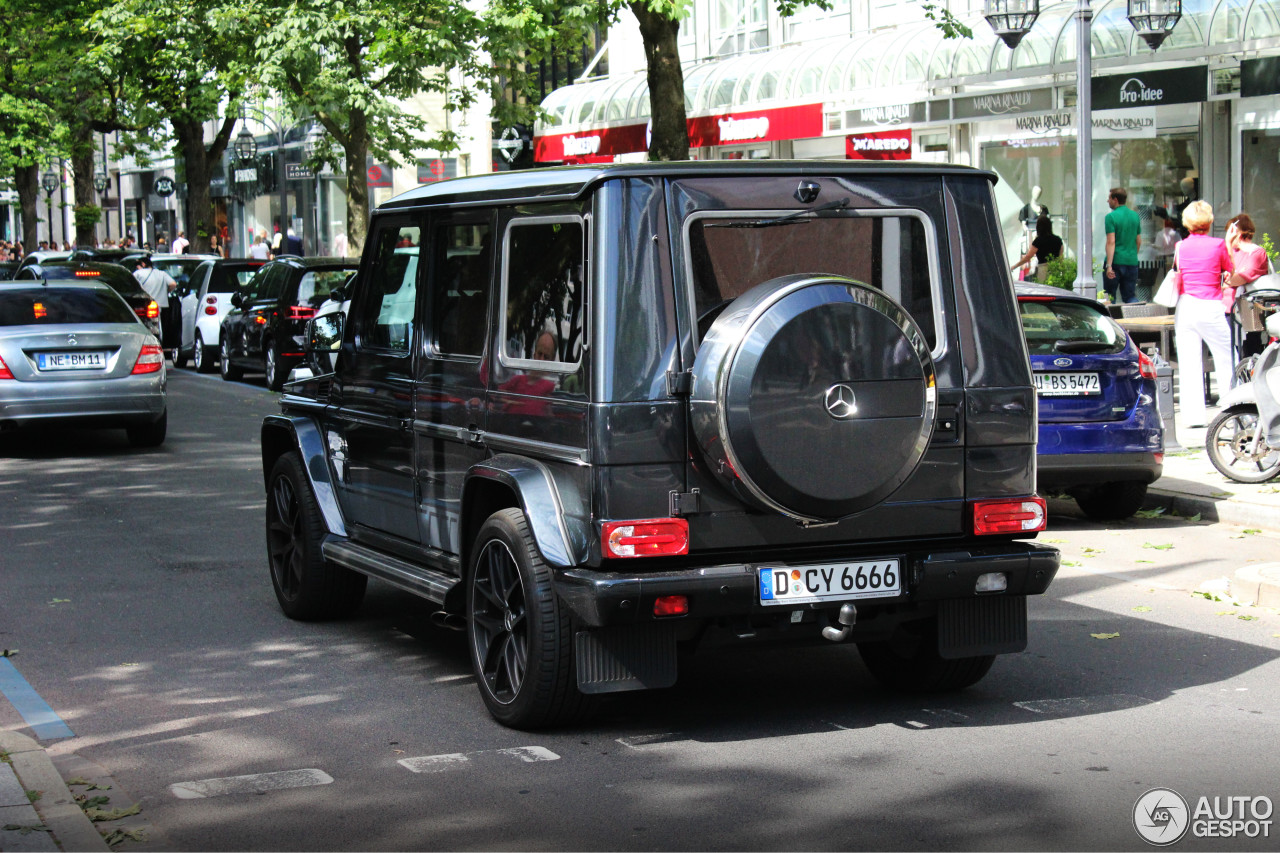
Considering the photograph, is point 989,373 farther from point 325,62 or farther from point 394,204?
point 325,62

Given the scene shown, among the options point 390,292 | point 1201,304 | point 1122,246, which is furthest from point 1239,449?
point 1122,246

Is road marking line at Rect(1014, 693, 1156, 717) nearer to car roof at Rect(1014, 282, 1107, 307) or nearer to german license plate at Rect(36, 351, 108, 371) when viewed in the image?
car roof at Rect(1014, 282, 1107, 307)

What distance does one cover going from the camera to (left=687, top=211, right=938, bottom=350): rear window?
5727 millimetres

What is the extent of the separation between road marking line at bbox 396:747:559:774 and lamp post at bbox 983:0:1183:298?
10.7 metres

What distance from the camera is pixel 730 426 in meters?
5.45

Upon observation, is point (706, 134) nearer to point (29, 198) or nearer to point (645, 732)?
point (645, 732)

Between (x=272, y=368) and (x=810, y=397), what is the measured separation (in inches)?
700

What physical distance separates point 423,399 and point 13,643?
97.7 inches

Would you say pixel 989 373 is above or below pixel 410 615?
above

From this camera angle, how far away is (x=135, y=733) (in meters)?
6.16

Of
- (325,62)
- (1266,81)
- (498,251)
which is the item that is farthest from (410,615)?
(325,62)

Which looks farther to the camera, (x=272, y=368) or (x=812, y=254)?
(x=272, y=368)

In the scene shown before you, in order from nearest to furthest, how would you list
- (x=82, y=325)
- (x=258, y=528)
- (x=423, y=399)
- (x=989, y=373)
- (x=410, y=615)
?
(x=989, y=373), (x=423, y=399), (x=410, y=615), (x=258, y=528), (x=82, y=325)

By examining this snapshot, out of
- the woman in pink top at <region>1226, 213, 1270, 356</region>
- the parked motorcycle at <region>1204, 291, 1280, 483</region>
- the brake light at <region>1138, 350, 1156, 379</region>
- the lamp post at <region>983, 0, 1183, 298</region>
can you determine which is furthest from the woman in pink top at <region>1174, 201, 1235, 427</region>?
the brake light at <region>1138, 350, 1156, 379</region>
